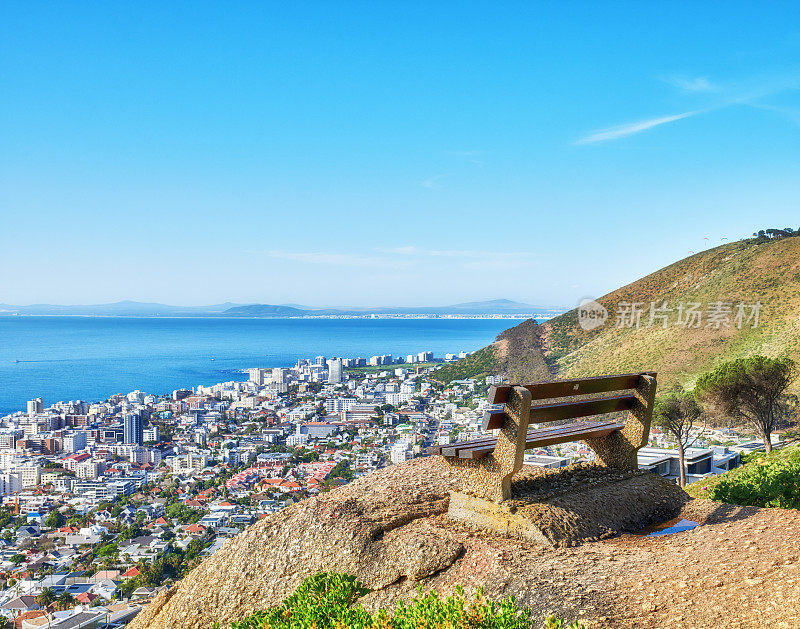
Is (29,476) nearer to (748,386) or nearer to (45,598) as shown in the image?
(45,598)

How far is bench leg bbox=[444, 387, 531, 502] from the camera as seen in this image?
474 centimetres

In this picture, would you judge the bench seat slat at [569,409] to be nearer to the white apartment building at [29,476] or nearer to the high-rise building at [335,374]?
the white apartment building at [29,476]

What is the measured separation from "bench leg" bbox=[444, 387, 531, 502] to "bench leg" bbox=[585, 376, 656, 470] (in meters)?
1.48

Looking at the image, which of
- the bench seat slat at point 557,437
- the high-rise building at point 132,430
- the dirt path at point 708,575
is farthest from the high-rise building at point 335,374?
the dirt path at point 708,575

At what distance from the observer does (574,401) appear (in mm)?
5395

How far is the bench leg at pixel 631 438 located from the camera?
228 inches

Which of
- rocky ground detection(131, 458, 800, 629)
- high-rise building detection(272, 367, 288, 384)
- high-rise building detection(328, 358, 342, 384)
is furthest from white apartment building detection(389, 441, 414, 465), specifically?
high-rise building detection(328, 358, 342, 384)

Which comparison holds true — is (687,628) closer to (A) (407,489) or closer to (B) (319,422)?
(A) (407,489)

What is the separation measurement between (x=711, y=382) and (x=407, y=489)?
11494 millimetres

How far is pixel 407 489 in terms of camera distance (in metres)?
5.65

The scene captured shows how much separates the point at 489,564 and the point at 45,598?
21372 millimetres

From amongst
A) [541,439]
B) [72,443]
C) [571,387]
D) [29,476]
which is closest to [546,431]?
[541,439]

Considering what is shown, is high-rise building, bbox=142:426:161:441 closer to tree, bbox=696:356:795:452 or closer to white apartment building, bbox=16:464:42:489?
white apartment building, bbox=16:464:42:489

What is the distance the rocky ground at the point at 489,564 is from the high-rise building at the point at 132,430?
58142 millimetres
